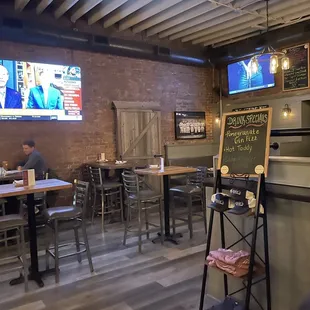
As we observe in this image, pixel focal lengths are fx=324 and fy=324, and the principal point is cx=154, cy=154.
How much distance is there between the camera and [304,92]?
6219 millimetres

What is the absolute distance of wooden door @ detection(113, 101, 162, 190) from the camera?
6414mm

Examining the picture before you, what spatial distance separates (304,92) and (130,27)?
3582mm

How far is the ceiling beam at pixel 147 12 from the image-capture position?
4898mm

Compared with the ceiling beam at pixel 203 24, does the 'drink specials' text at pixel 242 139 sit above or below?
below

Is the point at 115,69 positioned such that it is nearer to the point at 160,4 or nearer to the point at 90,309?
the point at 160,4

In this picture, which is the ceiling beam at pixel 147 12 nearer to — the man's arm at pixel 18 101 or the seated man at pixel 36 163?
the man's arm at pixel 18 101

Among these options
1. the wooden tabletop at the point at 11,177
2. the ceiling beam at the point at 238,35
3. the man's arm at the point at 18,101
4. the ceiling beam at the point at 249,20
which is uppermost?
the ceiling beam at the point at 238,35

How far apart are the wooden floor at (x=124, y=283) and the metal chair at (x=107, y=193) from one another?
1.30 m

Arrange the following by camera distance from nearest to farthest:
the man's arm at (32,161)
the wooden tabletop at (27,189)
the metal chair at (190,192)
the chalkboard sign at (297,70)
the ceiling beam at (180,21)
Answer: the wooden tabletop at (27,189) < the metal chair at (190,192) < the man's arm at (32,161) < the ceiling beam at (180,21) < the chalkboard sign at (297,70)

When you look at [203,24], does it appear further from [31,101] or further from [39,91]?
[31,101]

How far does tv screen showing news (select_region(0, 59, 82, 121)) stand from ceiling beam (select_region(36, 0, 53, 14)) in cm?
84

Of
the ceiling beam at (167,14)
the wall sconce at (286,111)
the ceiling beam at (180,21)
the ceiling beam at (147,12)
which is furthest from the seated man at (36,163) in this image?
the wall sconce at (286,111)

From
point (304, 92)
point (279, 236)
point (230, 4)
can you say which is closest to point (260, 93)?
point (304, 92)

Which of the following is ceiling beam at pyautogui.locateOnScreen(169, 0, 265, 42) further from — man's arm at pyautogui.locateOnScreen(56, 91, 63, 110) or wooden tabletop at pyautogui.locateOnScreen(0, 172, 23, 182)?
wooden tabletop at pyautogui.locateOnScreen(0, 172, 23, 182)
